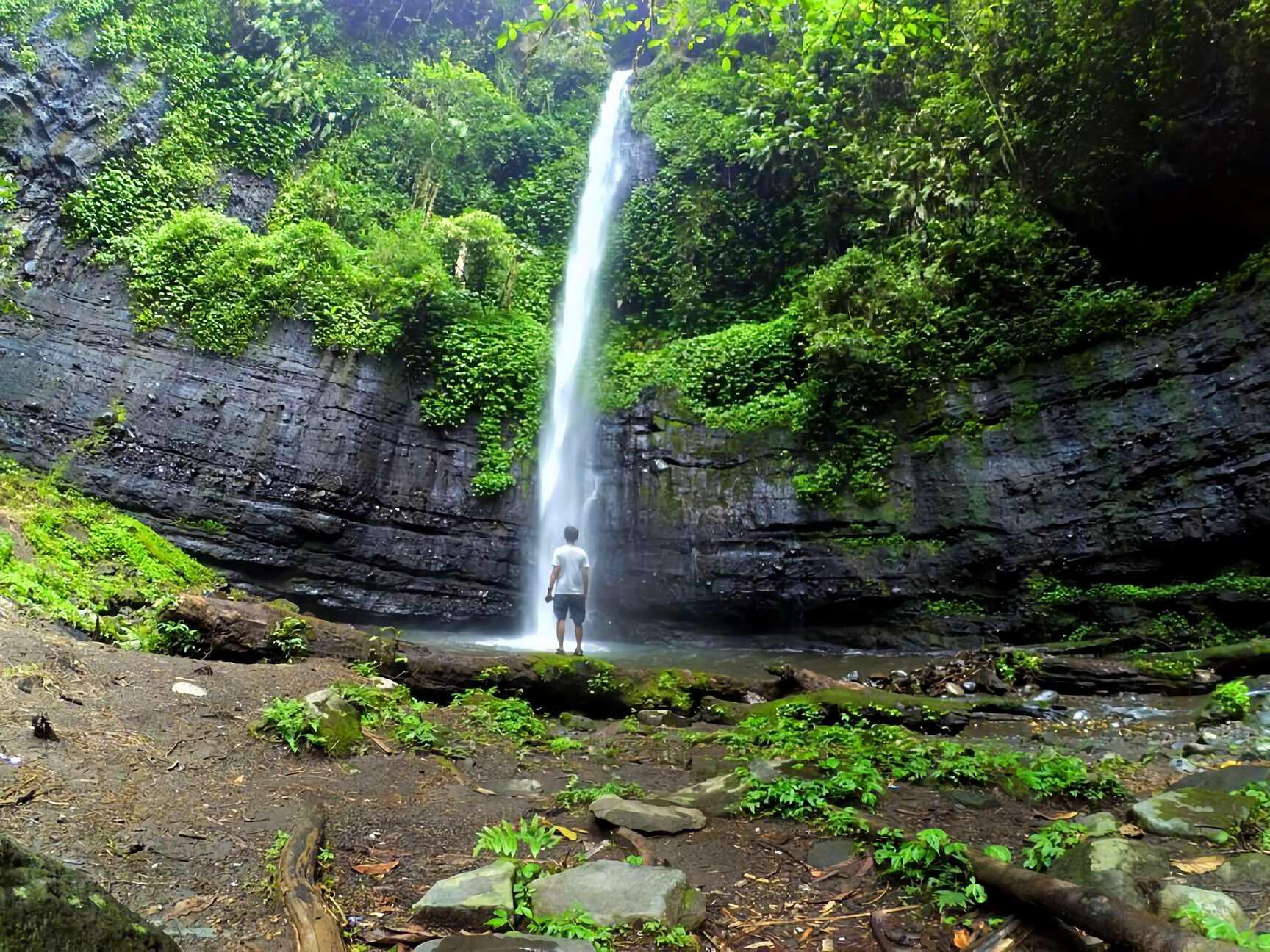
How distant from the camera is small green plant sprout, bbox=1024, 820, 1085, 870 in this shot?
2568mm

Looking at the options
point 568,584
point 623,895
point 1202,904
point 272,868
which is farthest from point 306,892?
point 568,584

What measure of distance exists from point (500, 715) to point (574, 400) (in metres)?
10.4

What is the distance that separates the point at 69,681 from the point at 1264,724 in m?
8.31

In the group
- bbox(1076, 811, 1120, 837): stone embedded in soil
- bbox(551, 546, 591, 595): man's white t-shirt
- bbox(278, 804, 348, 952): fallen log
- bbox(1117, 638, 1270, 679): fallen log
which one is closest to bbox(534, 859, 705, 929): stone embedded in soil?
bbox(278, 804, 348, 952): fallen log

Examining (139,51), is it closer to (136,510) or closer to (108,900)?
(136,510)

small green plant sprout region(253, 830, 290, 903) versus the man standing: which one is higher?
the man standing

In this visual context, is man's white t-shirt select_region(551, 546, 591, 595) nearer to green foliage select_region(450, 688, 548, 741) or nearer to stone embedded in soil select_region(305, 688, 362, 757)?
green foliage select_region(450, 688, 548, 741)

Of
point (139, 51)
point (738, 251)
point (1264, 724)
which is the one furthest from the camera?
point (738, 251)

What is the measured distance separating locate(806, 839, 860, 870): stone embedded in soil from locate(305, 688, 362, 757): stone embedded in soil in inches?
110

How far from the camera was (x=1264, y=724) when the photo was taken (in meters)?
5.00

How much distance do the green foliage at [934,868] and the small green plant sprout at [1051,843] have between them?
0.80 feet

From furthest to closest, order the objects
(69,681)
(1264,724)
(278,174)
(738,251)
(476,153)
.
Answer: (476,153) → (738,251) → (278,174) → (1264,724) → (69,681)

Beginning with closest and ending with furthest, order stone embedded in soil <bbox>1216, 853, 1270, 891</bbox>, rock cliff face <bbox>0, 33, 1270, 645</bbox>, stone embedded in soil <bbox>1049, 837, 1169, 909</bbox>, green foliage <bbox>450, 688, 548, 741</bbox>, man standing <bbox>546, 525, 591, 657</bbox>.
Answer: stone embedded in soil <bbox>1049, 837, 1169, 909</bbox> < stone embedded in soil <bbox>1216, 853, 1270, 891</bbox> < green foliage <bbox>450, 688, 548, 741</bbox> < man standing <bbox>546, 525, 591, 657</bbox> < rock cliff face <bbox>0, 33, 1270, 645</bbox>

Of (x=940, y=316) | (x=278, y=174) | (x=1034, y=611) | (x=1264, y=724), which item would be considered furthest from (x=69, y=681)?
(x=278, y=174)
